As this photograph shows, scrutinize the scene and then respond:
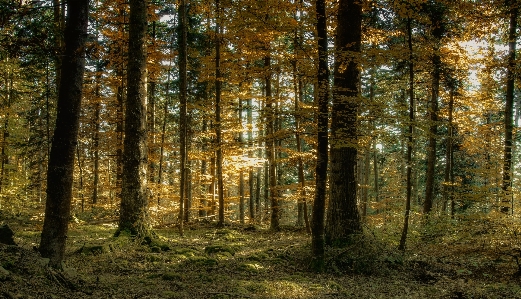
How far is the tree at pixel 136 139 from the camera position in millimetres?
9250

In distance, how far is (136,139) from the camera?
9406 mm

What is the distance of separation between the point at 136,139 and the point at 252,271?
180 inches

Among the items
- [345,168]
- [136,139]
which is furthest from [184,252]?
[345,168]

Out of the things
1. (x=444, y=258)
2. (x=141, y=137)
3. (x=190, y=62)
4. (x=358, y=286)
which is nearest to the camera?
(x=358, y=286)

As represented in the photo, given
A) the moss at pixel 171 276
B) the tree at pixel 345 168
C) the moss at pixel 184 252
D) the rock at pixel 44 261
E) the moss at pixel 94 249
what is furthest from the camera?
the tree at pixel 345 168

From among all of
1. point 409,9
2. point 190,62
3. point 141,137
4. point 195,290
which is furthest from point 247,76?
point 195,290

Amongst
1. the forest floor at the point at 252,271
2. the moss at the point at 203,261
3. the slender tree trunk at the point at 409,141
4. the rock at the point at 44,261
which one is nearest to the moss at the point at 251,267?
the forest floor at the point at 252,271

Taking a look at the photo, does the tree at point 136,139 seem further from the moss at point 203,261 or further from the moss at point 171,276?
the moss at point 171,276

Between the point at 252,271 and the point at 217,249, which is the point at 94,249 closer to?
the point at 217,249

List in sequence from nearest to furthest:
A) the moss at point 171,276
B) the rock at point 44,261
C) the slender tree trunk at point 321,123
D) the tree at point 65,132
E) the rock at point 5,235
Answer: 1. the rock at point 44,261
2. the tree at point 65,132
3. the rock at point 5,235
4. the moss at point 171,276
5. the slender tree trunk at point 321,123

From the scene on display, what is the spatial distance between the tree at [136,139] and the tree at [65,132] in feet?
12.3

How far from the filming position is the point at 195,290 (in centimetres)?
587

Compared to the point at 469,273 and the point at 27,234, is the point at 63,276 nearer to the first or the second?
the point at 27,234

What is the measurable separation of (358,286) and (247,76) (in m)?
8.39
